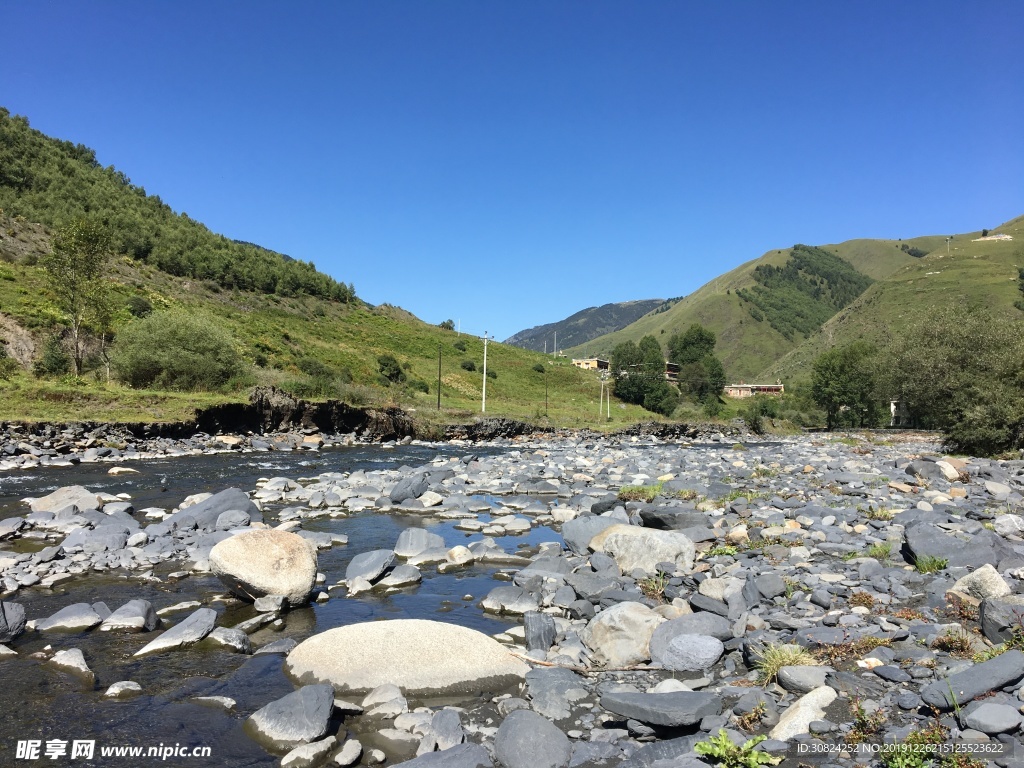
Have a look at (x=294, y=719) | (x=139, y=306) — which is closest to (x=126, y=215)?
(x=139, y=306)

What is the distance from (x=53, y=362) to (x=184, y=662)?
40737mm

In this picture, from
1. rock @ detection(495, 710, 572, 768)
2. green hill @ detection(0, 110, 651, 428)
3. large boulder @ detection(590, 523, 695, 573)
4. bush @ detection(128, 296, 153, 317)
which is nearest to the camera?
rock @ detection(495, 710, 572, 768)

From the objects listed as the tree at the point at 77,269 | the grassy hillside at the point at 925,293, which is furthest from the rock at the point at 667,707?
the grassy hillside at the point at 925,293

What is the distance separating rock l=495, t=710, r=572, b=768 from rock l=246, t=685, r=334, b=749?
5.09 feet

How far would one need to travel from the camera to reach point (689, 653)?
6.09 m

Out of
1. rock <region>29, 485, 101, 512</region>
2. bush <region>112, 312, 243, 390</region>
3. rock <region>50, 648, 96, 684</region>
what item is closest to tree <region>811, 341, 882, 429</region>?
bush <region>112, 312, 243, 390</region>

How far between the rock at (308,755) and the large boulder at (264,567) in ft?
12.2

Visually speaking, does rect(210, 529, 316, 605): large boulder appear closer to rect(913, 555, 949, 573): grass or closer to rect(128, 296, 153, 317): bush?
rect(913, 555, 949, 573): grass

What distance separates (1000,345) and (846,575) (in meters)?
41.3

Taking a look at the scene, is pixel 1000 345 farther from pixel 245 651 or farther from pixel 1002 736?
pixel 245 651

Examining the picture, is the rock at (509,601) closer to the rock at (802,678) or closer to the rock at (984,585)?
the rock at (802,678)

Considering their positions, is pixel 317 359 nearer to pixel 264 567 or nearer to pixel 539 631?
pixel 264 567

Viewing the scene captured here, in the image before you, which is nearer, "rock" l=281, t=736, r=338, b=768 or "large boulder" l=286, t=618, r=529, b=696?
"rock" l=281, t=736, r=338, b=768

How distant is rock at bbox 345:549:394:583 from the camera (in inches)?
372
